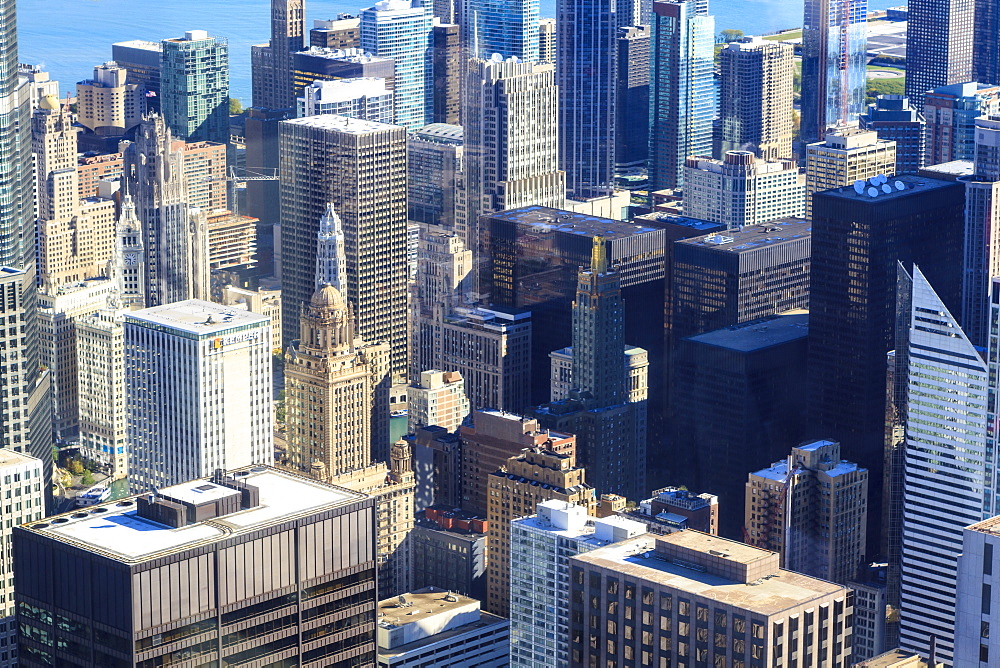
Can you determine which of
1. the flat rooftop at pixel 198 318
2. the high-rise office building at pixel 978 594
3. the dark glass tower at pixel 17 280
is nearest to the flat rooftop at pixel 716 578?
the high-rise office building at pixel 978 594

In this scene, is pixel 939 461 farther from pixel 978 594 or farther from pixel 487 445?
pixel 978 594

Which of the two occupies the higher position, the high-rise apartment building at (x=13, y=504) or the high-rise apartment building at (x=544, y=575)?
the high-rise apartment building at (x=13, y=504)

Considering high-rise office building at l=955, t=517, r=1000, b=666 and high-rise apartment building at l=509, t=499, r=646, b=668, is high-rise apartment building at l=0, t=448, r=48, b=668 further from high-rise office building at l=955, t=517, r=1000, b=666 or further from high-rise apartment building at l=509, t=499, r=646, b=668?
high-rise office building at l=955, t=517, r=1000, b=666

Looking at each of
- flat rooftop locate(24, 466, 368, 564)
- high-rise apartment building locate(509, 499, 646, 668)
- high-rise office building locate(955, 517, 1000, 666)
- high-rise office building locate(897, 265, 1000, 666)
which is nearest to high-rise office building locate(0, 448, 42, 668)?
flat rooftop locate(24, 466, 368, 564)

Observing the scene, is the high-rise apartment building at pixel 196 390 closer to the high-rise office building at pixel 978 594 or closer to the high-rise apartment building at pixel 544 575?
the high-rise apartment building at pixel 544 575

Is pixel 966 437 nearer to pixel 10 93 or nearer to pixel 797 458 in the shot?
pixel 797 458
